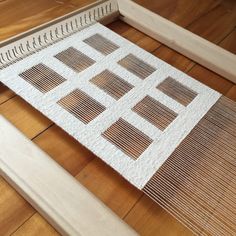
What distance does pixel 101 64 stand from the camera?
81 centimetres

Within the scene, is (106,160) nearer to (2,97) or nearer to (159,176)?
(159,176)

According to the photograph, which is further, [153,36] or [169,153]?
[153,36]

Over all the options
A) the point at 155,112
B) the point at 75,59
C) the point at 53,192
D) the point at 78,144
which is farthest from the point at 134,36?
the point at 53,192

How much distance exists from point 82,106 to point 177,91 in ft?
0.78

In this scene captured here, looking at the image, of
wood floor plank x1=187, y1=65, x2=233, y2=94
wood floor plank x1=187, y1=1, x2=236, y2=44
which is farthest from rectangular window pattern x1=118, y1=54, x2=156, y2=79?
wood floor plank x1=187, y1=1, x2=236, y2=44

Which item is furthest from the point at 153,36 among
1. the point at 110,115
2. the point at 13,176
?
the point at 13,176

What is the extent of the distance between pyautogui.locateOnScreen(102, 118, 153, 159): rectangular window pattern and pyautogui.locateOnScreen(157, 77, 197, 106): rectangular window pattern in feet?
0.50

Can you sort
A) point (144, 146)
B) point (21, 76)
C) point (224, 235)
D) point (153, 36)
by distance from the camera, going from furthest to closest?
1. point (153, 36)
2. point (21, 76)
3. point (144, 146)
4. point (224, 235)

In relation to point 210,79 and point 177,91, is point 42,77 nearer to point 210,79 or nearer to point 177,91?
point 177,91

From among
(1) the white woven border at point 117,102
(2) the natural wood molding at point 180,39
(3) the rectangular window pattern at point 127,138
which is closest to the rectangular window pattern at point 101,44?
(1) the white woven border at point 117,102

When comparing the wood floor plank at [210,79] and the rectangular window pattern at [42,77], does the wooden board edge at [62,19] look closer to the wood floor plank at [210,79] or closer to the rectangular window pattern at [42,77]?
the rectangular window pattern at [42,77]

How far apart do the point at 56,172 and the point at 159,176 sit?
0.19 m

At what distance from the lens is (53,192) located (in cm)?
55

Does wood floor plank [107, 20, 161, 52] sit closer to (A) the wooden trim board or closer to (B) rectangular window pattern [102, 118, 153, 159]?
(B) rectangular window pattern [102, 118, 153, 159]
